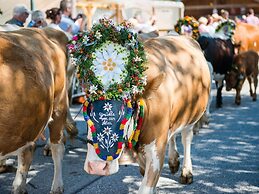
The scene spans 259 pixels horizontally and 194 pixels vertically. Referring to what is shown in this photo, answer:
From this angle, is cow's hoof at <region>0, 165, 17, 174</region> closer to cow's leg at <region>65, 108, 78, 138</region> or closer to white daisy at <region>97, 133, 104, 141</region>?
cow's leg at <region>65, 108, 78, 138</region>

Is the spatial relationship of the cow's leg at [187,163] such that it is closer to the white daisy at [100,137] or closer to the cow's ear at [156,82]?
the cow's ear at [156,82]

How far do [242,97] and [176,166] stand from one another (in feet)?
23.3

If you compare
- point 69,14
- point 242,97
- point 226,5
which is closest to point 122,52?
point 69,14

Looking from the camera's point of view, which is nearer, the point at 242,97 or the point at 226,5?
the point at 242,97

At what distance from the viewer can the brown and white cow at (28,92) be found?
4.52 meters

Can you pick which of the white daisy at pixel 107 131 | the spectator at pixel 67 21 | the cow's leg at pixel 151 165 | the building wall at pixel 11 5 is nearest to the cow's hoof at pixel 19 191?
the cow's leg at pixel 151 165

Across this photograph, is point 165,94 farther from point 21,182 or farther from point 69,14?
point 69,14

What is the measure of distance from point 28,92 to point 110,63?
769 mm

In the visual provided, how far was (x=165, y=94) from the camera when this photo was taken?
4871mm

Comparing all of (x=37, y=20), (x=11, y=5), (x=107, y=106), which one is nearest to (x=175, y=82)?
(x=107, y=106)

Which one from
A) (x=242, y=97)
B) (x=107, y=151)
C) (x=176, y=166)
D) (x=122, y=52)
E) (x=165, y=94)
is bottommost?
(x=242, y=97)

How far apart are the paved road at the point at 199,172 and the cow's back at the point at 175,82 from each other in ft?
2.65

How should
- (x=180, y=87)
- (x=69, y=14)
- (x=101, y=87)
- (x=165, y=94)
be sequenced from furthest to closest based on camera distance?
(x=69, y=14), (x=180, y=87), (x=165, y=94), (x=101, y=87)

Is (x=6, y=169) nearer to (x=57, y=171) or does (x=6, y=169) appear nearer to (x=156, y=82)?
(x=57, y=171)
